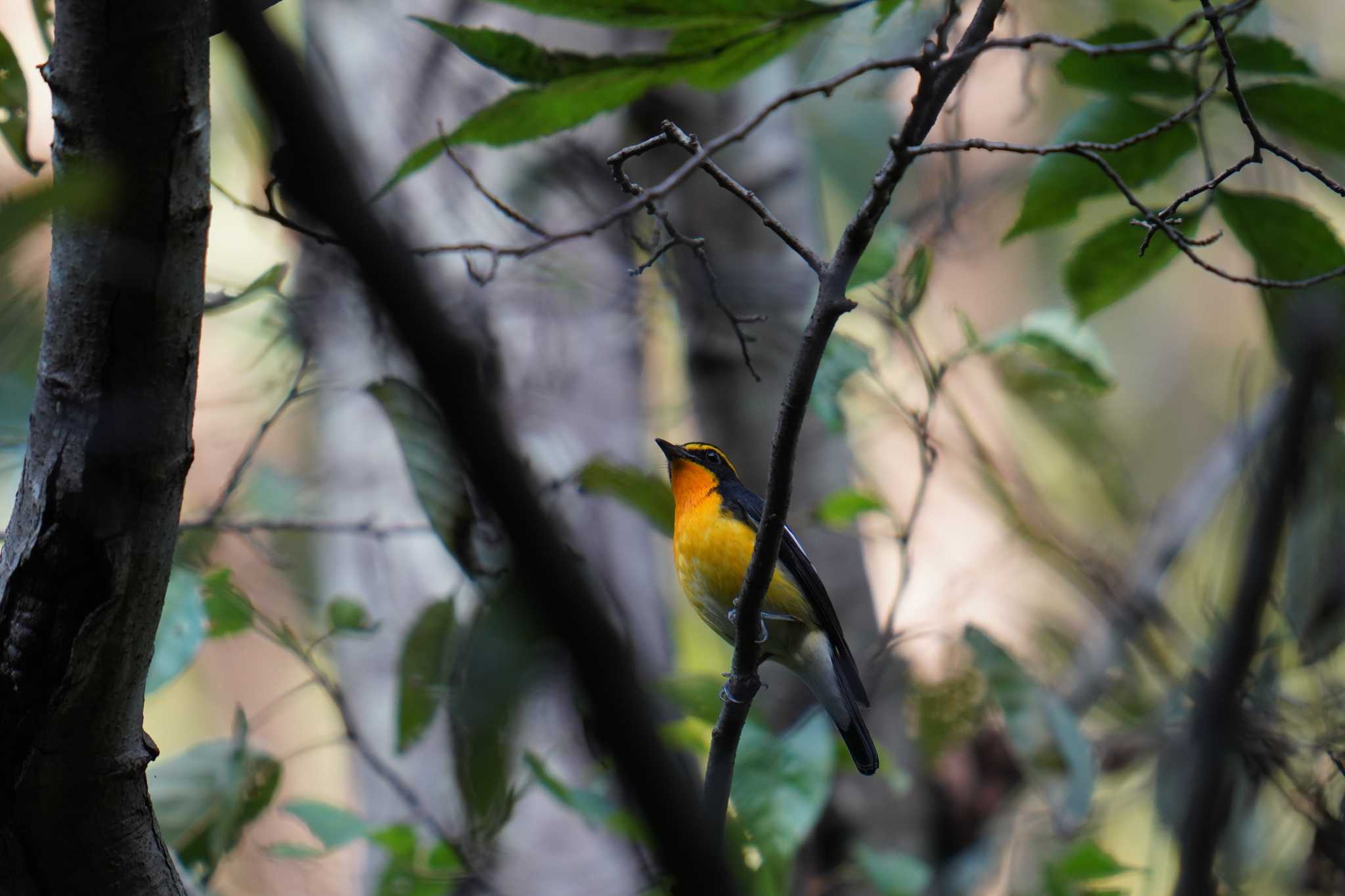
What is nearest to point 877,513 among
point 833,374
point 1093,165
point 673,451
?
point 673,451

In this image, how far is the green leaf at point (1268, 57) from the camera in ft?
7.38

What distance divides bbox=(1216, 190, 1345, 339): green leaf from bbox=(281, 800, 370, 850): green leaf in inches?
123

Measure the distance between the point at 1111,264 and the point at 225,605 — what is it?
283 centimetres

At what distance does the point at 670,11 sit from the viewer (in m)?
1.82

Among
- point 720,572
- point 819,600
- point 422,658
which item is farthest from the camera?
point 819,600

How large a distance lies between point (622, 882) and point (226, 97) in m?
4.45

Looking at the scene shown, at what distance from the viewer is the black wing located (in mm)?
4062

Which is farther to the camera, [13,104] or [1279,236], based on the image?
[1279,236]

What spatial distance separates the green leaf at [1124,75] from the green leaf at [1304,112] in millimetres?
→ 159

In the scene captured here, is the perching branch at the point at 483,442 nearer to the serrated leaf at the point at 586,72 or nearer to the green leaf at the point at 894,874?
the serrated leaf at the point at 586,72

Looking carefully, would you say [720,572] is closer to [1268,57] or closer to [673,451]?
[673,451]

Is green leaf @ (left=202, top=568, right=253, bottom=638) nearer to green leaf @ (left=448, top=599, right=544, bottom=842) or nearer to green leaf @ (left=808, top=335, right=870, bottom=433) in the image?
green leaf @ (left=808, top=335, right=870, bottom=433)

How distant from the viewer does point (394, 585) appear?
20.0 feet

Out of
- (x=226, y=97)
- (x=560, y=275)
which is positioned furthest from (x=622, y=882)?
(x=226, y=97)
